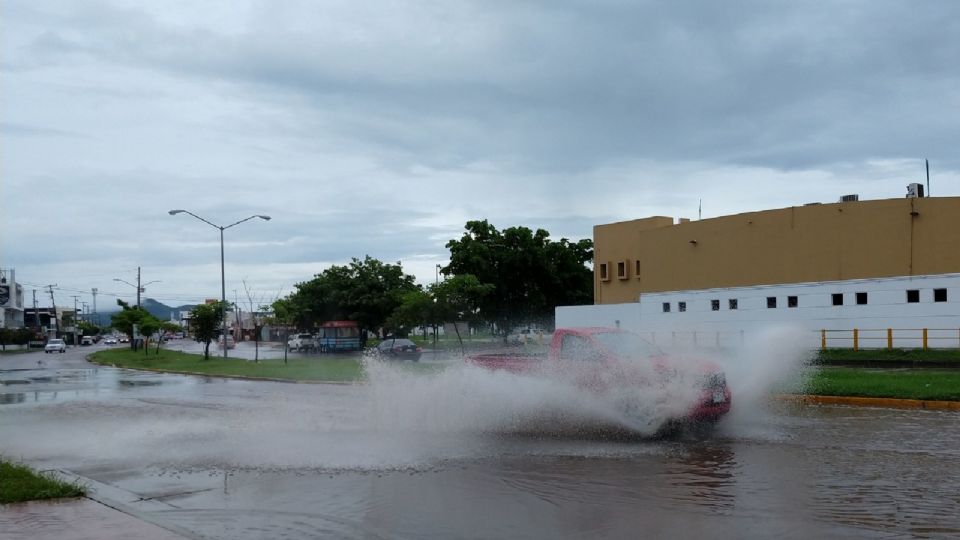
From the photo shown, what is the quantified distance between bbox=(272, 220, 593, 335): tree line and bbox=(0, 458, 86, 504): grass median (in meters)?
45.1

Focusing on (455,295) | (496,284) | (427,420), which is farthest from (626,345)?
(496,284)

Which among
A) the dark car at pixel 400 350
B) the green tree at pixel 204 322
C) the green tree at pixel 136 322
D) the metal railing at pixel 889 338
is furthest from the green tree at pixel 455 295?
the green tree at pixel 136 322

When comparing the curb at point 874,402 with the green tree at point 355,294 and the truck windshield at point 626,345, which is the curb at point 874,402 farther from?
the green tree at point 355,294

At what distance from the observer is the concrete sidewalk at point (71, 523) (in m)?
6.95

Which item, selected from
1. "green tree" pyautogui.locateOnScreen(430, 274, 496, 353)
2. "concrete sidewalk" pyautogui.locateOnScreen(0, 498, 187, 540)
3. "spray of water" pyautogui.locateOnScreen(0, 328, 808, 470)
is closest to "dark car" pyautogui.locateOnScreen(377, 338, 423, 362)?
"green tree" pyautogui.locateOnScreen(430, 274, 496, 353)

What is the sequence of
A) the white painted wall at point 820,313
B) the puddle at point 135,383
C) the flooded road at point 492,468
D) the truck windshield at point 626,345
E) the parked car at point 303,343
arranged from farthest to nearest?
the parked car at point 303,343 < the white painted wall at point 820,313 < the puddle at point 135,383 < the truck windshield at point 626,345 < the flooded road at point 492,468

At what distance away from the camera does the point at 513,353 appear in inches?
600

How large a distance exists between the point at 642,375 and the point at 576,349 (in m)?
1.57

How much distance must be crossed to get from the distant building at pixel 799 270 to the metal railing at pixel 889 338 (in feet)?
0.44

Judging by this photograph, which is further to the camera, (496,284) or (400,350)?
(496,284)

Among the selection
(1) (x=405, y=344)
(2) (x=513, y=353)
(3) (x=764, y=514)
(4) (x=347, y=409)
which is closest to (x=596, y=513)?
(3) (x=764, y=514)

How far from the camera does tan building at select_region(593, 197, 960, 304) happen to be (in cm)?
3238

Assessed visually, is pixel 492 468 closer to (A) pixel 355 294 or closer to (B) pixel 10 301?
(B) pixel 10 301

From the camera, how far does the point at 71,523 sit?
24.5 ft
